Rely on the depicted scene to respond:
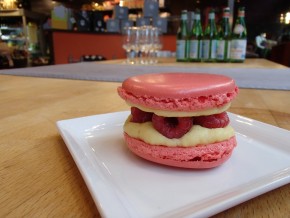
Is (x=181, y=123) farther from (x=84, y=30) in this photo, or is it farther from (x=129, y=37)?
(x=84, y=30)

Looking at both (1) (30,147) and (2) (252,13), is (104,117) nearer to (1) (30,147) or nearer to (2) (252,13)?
(1) (30,147)

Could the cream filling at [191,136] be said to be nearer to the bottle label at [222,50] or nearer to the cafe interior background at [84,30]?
the bottle label at [222,50]

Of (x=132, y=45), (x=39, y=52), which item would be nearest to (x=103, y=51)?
(x=39, y=52)

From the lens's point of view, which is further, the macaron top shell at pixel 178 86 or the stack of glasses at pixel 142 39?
the stack of glasses at pixel 142 39

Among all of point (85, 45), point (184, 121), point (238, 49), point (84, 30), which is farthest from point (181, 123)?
point (84, 30)

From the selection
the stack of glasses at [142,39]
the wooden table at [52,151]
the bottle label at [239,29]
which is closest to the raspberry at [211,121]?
the wooden table at [52,151]

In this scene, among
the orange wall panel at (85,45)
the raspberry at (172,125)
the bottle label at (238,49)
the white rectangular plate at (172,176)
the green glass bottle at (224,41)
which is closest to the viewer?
the white rectangular plate at (172,176)
